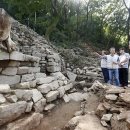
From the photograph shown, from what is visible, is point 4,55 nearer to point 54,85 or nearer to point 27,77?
point 27,77

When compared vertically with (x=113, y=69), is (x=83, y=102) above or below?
below

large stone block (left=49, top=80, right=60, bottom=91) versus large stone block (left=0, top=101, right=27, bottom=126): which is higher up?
large stone block (left=49, top=80, right=60, bottom=91)

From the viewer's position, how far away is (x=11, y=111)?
17.1ft

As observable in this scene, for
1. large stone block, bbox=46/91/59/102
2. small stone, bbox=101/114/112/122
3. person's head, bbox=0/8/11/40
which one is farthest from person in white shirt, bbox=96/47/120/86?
person's head, bbox=0/8/11/40

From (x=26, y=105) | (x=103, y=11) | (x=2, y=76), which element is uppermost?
(x=103, y=11)

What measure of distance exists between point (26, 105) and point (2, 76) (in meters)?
1.01

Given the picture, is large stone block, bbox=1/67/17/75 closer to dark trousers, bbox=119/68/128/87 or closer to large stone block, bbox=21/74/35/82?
large stone block, bbox=21/74/35/82

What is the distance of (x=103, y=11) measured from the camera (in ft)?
95.8

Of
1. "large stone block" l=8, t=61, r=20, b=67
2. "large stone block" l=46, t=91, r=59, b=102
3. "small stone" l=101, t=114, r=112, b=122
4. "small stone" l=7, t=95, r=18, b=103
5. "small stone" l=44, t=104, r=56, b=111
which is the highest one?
"large stone block" l=8, t=61, r=20, b=67

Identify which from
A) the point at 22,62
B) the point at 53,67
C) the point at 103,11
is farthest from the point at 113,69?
the point at 103,11

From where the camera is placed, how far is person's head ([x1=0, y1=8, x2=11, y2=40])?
5621mm

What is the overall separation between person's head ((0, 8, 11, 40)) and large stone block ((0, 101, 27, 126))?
5.24 ft

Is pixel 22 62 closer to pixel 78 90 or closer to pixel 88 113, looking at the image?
pixel 88 113

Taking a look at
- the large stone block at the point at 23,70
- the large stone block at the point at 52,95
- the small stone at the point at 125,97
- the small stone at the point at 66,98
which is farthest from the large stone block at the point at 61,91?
the small stone at the point at 125,97
